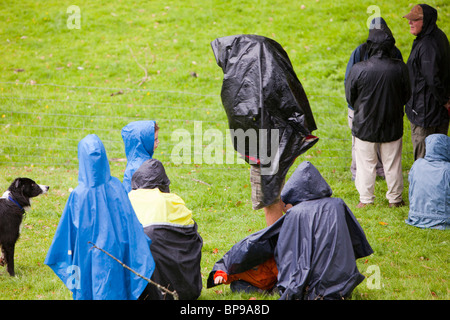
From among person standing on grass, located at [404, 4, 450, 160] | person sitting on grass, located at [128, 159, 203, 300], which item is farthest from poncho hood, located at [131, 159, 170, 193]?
person standing on grass, located at [404, 4, 450, 160]

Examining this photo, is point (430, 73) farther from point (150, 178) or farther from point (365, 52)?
point (150, 178)

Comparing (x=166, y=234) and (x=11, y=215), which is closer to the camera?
(x=166, y=234)

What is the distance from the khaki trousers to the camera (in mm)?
7719

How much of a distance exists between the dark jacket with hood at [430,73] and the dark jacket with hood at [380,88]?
1.42ft

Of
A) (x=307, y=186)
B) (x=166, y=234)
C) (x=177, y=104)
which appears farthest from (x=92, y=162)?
(x=177, y=104)

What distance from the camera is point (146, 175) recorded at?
5.04 metres

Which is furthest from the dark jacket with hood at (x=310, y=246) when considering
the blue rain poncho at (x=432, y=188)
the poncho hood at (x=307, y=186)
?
the blue rain poncho at (x=432, y=188)

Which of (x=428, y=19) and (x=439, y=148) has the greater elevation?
(x=428, y=19)

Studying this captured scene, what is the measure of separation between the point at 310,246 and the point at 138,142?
9.12ft

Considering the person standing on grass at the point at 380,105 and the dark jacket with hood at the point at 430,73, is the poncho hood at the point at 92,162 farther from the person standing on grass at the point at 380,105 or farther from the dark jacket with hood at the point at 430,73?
the dark jacket with hood at the point at 430,73

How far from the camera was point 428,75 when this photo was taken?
306 inches

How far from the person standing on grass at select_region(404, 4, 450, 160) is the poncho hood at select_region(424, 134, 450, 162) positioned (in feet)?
2.68

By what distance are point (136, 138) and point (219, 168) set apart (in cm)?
359
